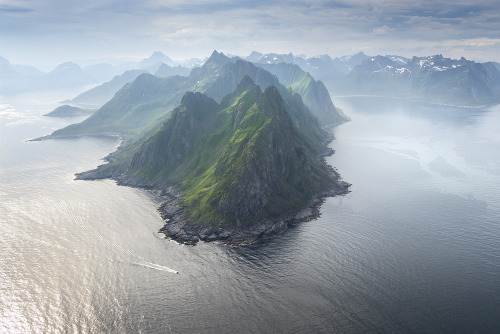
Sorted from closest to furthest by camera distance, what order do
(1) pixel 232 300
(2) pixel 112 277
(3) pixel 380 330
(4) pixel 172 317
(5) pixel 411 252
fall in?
(3) pixel 380 330 < (4) pixel 172 317 < (1) pixel 232 300 < (2) pixel 112 277 < (5) pixel 411 252

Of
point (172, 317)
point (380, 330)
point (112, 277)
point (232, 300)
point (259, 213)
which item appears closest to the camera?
point (380, 330)

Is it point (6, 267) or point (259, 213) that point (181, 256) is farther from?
point (6, 267)

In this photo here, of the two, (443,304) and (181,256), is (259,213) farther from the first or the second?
(443,304)

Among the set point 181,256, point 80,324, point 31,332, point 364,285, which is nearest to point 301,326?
point 364,285

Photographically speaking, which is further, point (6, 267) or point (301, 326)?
point (6, 267)

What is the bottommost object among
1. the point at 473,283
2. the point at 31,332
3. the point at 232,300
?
the point at 31,332

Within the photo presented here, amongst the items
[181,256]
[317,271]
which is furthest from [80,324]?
[317,271]

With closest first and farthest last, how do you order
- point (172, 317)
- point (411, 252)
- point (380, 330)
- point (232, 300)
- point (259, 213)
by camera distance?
point (380, 330) → point (172, 317) → point (232, 300) → point (411, 252) → point (259, 213)

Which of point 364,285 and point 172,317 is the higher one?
point 364,285

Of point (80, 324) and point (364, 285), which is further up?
point (364, 285)
